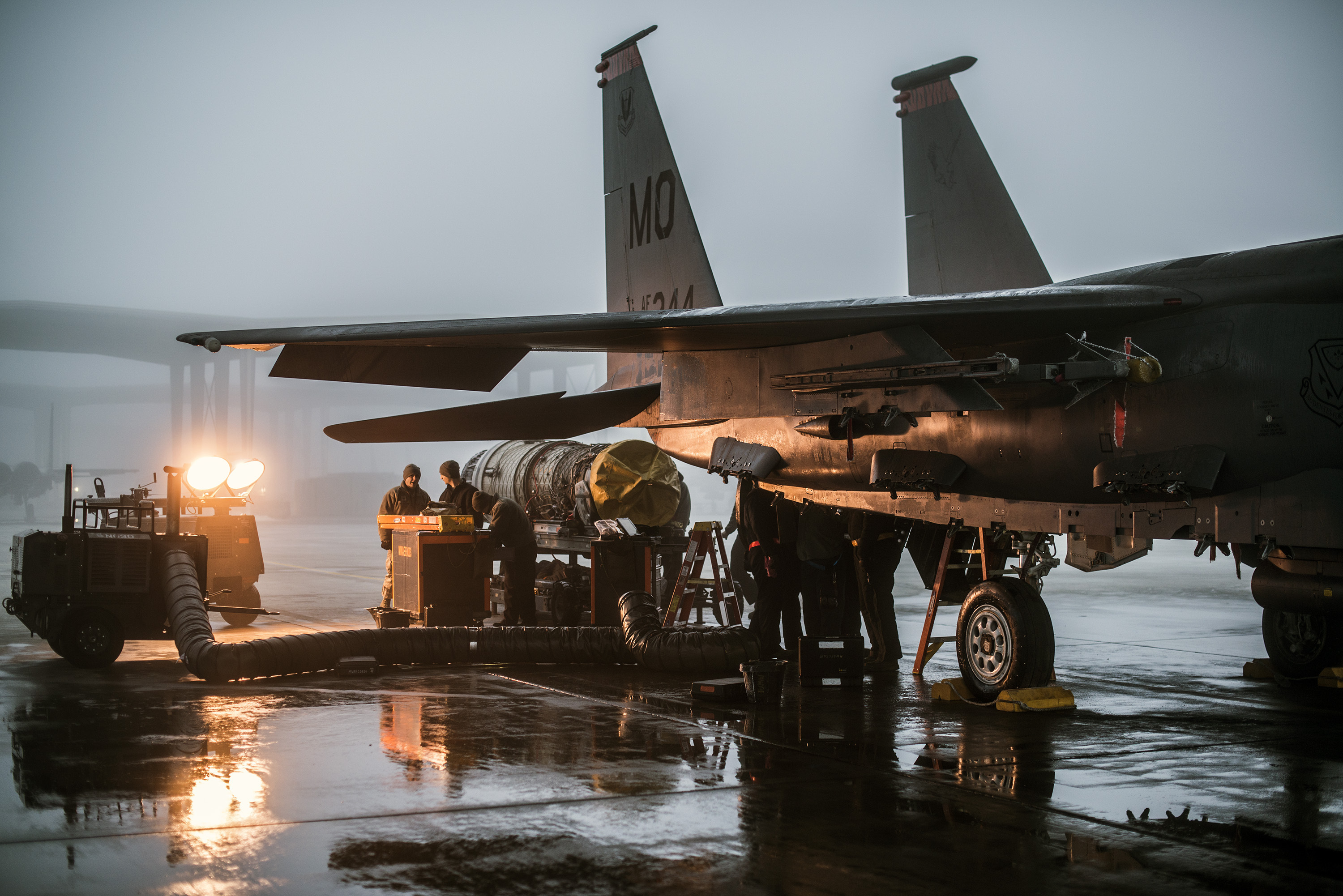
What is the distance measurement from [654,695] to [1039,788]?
10.8 feet

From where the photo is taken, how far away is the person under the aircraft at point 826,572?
9.49m

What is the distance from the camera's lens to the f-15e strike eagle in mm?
6465

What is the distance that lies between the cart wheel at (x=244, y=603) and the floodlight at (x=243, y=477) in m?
1.14

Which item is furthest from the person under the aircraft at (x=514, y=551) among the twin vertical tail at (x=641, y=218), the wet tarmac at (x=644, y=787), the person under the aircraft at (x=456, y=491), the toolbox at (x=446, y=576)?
the wet tarmac at (x=644, y=787)

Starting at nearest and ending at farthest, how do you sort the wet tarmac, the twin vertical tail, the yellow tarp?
the wet tarmac → the twin vertical tail → the yellow tarp

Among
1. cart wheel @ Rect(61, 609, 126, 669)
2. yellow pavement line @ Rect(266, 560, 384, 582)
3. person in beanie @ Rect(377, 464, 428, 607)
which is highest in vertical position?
person in beanie @ Rect(377, 464, 428, 607)

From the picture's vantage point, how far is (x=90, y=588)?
8.94 meters

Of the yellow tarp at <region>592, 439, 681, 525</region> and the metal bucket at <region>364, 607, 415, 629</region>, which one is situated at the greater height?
the yellow tarp at <region>592, 439, 681, 525</region>

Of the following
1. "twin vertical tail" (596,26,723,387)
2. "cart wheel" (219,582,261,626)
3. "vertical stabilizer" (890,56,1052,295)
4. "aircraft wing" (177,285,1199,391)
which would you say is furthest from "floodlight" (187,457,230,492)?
"vertical stabilizer" (890,56,1052,295)

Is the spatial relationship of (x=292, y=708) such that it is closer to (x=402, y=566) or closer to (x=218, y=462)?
(x=402, y=566)

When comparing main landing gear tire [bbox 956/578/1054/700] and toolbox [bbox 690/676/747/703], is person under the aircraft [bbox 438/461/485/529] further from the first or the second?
main landing gear tire [bbox 956/578/1054/700]

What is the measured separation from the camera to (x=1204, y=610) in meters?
14.6

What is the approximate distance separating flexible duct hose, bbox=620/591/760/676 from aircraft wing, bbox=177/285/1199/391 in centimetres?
237

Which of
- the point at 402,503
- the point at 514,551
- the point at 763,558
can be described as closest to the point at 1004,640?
the point at 763,558
